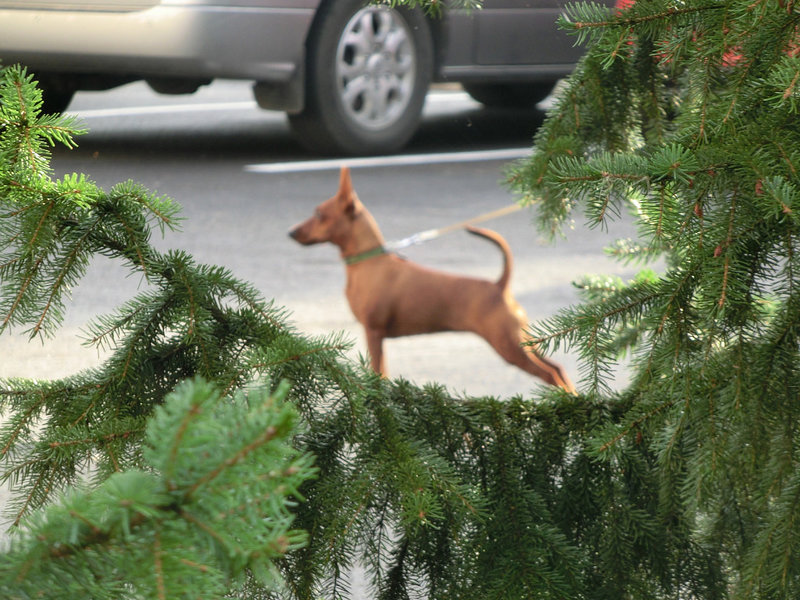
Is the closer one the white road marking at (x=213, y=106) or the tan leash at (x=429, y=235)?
the white road marking at (x=213, y=106)

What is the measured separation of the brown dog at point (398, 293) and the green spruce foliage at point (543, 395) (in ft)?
4.90

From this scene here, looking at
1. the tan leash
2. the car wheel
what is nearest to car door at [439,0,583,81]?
the tan leash

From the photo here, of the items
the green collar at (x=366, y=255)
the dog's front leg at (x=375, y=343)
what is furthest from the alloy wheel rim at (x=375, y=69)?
the dog's front leg at (x=375, y=343)

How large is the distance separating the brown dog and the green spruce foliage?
1493 mm

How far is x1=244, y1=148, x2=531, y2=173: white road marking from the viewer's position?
3129mm

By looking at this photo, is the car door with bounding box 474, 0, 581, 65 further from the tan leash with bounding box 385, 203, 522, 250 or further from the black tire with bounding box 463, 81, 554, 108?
the tan leash with bounding box 385, 203, 522, 250

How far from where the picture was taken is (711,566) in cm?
108

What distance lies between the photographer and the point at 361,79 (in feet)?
11.4

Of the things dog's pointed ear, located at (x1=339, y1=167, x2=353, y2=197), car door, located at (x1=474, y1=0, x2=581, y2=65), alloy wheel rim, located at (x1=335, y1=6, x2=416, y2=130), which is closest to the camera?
car door, located at (x1=474, y1=0, x2=581, y2=65)

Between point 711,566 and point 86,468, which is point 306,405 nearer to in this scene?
point 86,468

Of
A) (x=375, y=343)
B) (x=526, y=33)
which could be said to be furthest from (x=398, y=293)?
(x=526, y=33)

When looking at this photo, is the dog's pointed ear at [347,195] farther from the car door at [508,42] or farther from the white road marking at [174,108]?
the car door at [508,42]

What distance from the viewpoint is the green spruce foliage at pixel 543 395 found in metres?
0.80

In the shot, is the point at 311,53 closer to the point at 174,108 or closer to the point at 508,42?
the point at 174,108
